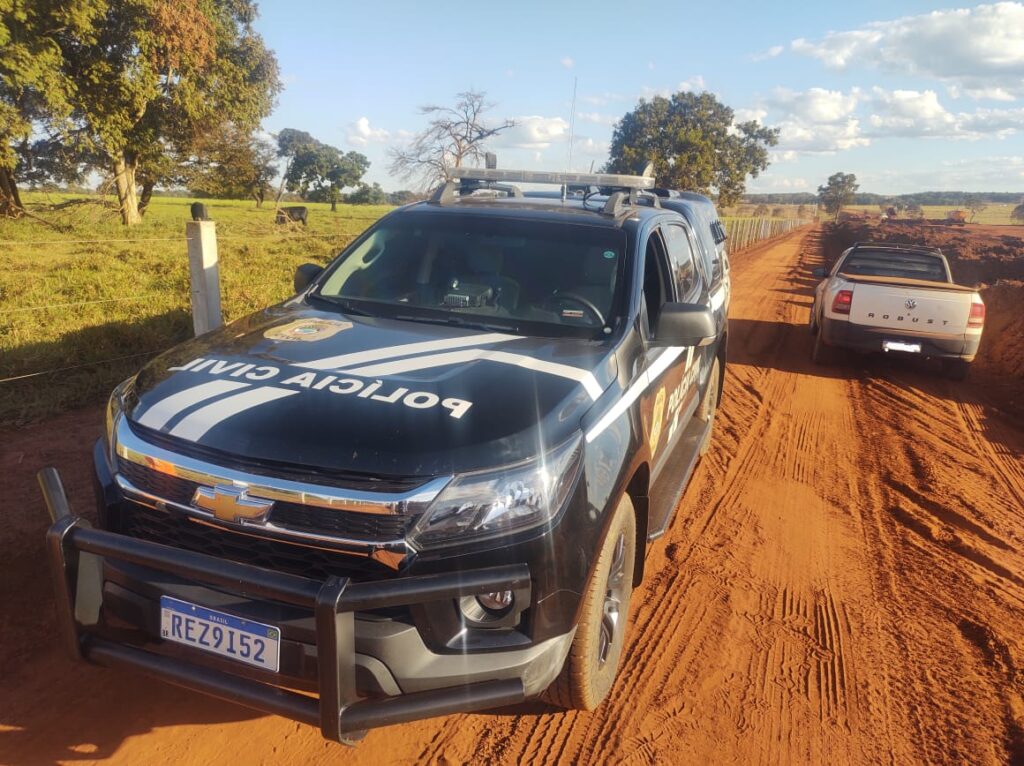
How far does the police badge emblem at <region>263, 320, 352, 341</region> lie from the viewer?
2979 millimetres

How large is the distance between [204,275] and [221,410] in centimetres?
353

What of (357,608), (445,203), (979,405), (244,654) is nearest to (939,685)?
(357,608)

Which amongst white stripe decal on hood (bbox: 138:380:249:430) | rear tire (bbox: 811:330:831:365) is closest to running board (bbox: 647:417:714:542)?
white stripe decal on hood (bbox: 138:380:249:430)

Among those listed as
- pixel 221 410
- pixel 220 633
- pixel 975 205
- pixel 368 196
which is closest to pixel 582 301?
pixel 221 410

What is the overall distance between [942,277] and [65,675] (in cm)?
1049

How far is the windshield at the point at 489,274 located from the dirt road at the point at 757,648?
162cm

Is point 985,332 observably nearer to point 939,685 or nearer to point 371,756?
point 939,685

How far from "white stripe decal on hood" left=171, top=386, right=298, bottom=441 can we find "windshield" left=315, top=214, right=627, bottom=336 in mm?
1043

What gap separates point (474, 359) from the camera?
8.91 ft

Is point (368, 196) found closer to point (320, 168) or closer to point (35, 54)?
point (320, 168)

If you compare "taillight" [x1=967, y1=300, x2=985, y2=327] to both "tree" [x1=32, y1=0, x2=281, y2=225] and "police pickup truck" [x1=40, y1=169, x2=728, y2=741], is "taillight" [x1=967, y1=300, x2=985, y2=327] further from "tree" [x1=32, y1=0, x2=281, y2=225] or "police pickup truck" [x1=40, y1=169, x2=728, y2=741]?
"tree" [x1=32, y1=0, x2=281, y2=225]

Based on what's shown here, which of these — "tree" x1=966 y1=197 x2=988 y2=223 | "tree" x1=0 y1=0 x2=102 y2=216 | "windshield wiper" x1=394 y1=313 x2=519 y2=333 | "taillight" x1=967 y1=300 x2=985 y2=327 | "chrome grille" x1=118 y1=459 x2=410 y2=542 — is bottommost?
"taillight" x1=967 y1=300 x2=985 y2=327

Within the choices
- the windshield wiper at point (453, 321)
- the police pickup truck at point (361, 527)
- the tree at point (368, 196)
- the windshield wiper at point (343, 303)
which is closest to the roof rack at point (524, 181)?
the windshield wiper at point (343, 303)

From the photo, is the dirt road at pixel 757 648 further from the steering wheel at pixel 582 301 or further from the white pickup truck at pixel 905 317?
the white pickup truck at pixel 905 317
